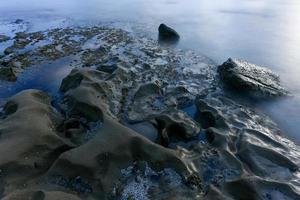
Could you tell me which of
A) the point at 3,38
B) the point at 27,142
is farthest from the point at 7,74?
the point at 27,142

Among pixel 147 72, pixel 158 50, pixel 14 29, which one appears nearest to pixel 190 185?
pixel 147 72

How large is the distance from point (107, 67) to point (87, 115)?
4.21m

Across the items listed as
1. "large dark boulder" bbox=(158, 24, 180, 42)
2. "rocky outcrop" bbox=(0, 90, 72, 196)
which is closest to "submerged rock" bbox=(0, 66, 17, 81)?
"rocky outcrop" bbox=(0, 90, 72, 196)

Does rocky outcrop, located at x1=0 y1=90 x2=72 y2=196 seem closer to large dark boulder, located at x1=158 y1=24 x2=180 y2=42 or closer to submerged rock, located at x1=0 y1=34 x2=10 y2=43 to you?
submerged rock, located at x1=0 y1=34 x2=10 y2=43

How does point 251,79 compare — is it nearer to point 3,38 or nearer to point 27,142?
point 27,142

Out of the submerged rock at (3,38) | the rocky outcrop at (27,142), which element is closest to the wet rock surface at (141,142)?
the rocky outcrop at (27,142)

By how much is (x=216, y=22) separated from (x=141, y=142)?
16979 millimetres

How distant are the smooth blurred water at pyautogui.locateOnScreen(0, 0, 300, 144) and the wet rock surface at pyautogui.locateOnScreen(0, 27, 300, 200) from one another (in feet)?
6.36

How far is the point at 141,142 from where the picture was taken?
7.88 metres

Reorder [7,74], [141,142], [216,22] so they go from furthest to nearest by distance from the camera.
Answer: [216,22]
[7,74]
[141,142]

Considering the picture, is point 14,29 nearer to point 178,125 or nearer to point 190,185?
point 178,125

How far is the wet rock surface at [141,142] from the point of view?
280 inches

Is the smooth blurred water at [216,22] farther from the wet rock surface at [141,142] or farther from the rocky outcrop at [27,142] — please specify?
the rocky outcrop at [27,142]

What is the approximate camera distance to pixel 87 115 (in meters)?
9.82
